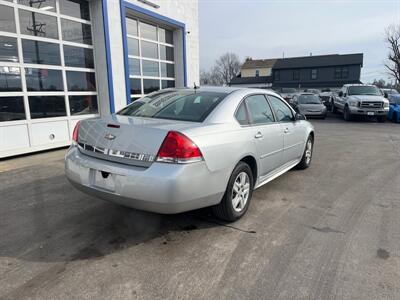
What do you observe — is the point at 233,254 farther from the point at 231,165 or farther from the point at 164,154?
the point at 164,154

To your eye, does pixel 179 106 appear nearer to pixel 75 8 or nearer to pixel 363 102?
pixel 75 8

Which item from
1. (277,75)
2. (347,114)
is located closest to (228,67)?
(277,75)

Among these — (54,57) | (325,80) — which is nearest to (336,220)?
(54,57)

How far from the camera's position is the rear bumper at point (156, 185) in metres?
2.77

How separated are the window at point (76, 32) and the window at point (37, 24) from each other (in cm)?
27

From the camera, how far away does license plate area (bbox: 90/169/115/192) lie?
298 cm

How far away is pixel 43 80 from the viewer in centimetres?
746

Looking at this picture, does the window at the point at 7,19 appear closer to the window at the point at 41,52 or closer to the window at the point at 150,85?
the window at the point at 41,52

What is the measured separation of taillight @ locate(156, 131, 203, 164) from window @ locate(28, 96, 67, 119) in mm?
5761

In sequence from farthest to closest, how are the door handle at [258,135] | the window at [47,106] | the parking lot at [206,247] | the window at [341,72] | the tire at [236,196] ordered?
the window at [341,72] < the window at [47,106] < the door handle at [258,135] < the tire at [236,196] < the parking lot at [206,247]

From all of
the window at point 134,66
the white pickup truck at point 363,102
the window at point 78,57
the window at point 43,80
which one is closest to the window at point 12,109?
the window at point 43,80

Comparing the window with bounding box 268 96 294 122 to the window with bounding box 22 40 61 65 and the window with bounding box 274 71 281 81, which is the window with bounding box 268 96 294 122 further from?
the window with bounding box 274 71 281 81

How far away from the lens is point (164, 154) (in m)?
2.83

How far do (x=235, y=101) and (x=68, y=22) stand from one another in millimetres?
6478
